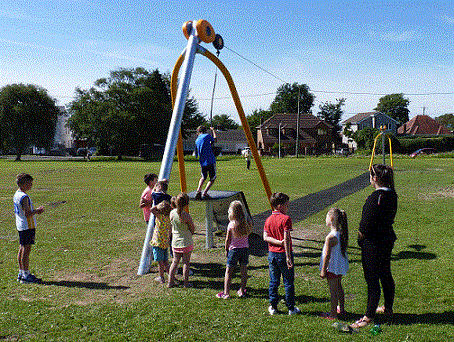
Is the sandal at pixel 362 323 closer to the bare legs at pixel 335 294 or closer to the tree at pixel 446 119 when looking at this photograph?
the bare legs at pixel 335 294

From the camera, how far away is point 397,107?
112500 mm

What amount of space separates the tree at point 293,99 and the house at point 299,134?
2379 centimetres

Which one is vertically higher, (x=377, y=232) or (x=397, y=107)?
(x=397, y=107)

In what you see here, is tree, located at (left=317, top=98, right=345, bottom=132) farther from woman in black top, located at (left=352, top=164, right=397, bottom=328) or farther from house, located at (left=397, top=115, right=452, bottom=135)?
woman in black top, located at (left=352, top=164, right=397, bottom=328)

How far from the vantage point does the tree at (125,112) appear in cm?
6869

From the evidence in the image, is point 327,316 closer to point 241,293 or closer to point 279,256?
point 279,256

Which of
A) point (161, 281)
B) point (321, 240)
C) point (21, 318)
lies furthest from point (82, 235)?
point (321, 240)

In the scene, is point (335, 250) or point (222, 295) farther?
point (222, 295)

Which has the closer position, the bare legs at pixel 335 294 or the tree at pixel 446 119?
the bare legs at pixel 335 294

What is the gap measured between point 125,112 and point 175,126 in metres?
63.9

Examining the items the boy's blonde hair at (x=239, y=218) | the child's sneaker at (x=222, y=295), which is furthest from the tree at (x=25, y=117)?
the boy's blonde hair at (x=239, y=218)

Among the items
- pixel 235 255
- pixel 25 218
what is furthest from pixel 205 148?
pixel 25 218

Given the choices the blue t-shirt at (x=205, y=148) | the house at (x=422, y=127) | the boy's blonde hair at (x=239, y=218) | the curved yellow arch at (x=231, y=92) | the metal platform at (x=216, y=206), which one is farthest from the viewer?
the house at (x=422, y=127)

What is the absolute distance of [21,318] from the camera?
17.2ft
